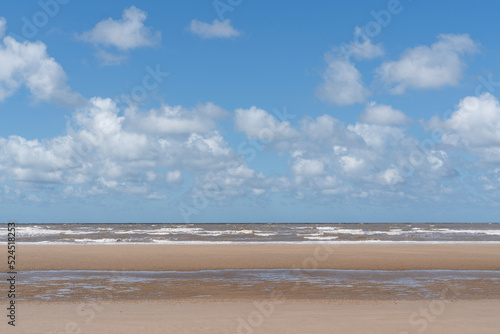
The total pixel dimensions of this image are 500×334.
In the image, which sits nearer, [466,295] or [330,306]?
[330,306]

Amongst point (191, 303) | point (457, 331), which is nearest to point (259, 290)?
point (191, 303)

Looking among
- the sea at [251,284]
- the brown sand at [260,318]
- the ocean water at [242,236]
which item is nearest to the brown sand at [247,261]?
the sea at [251,284]

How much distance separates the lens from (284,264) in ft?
88.7

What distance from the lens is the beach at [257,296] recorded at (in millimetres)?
11891

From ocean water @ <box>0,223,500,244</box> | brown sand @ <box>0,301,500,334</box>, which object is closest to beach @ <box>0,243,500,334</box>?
brown sand @ <box>0,301,500,334</box>

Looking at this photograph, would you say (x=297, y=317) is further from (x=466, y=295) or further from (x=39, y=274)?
(x=39, y=274)

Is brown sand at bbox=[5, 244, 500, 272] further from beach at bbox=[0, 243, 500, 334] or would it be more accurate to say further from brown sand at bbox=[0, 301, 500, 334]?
brown sand at bbox=[0, 301, 500, 334]

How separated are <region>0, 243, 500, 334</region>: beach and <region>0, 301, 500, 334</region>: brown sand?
27 millimetres

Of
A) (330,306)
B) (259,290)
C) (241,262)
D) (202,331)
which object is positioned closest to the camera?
(202,331)

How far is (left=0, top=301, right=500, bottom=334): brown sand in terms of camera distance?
11.4m

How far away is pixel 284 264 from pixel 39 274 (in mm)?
12725

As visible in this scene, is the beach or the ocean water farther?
the ocean water

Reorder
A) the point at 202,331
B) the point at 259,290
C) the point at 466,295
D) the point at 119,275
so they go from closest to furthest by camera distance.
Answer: the point at 202,331
the point at 466,295
the point at 259,290
the point at 119,275

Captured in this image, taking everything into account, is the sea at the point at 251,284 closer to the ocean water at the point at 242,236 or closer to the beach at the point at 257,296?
the beach at the point at 257,296
